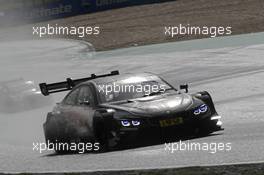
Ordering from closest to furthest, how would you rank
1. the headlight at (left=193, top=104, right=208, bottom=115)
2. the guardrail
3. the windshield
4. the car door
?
the headlight at (left=193, top=104, right=208, bottom=115), the car door, the windshield, the guardrail

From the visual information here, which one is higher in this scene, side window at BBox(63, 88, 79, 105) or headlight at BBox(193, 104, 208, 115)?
headlight at BBox(193, 104, 208, 115)

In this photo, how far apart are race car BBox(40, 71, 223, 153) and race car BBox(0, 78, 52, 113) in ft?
33.0

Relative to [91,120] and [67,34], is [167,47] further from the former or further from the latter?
[91,120]

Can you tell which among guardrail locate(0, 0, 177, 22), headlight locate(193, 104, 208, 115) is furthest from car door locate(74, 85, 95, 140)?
guardrail locate(0, 0, 177, 22)

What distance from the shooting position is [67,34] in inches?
1955

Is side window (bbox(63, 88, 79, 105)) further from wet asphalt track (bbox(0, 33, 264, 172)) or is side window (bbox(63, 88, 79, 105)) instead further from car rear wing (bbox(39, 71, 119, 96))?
wet asphalt track (bbox(0, 33, 264, 172))

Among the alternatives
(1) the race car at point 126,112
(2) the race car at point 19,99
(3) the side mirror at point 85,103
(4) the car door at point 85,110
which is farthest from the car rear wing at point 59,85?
(2) the race car at point 19,99

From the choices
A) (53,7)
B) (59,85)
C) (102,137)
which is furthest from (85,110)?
(53,7)

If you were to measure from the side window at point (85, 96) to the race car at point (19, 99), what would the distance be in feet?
35.1

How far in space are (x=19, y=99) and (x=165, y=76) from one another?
16.4ft

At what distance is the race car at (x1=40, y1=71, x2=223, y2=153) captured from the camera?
459 inches

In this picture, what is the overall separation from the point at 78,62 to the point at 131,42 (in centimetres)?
609

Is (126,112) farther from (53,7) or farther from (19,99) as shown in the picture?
(53,7)

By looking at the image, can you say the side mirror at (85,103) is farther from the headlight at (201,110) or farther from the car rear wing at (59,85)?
the headlight at (201,110)
